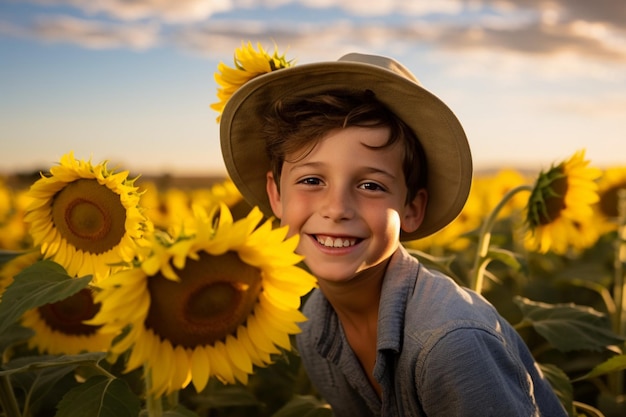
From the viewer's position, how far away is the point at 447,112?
89.4 inches

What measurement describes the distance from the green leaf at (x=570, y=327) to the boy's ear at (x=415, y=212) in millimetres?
727

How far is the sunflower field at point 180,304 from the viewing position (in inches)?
60.3

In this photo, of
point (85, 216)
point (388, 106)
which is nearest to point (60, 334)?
point (85, 216)

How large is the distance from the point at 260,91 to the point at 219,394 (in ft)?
3.97

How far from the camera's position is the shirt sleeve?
6.49 ft

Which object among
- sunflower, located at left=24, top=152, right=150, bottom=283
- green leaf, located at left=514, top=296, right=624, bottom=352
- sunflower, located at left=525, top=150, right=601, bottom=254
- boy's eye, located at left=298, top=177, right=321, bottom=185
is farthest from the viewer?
sunflower, located at left=525, top=150, right=601, bottom=254

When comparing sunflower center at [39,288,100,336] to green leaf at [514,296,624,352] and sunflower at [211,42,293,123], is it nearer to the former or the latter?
sunflower at [211,42,293,123]

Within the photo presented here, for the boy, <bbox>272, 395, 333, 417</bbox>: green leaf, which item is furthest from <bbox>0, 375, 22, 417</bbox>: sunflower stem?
the boy

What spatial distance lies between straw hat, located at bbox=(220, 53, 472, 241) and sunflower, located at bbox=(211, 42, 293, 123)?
0.73 ft

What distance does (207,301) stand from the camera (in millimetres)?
1627

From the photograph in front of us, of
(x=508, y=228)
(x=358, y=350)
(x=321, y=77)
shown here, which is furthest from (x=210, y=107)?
(x=508, y=228)

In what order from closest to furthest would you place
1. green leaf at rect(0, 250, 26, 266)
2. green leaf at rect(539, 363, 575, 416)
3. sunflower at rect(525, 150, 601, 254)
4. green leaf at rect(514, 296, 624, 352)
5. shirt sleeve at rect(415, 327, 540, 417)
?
shirt sleeve at rect(415, 327, 540, 417) → green leaf at rect(0, 250, 26, 266) → green leaf at rect(539, 363, 575, 416) → green leaf at rect(514, 296, 624, 352) → sunflower at rect(525, 150, 601, 254)

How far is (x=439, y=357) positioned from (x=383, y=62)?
930mm

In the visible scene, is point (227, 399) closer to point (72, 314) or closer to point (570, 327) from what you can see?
point (72, 314)
